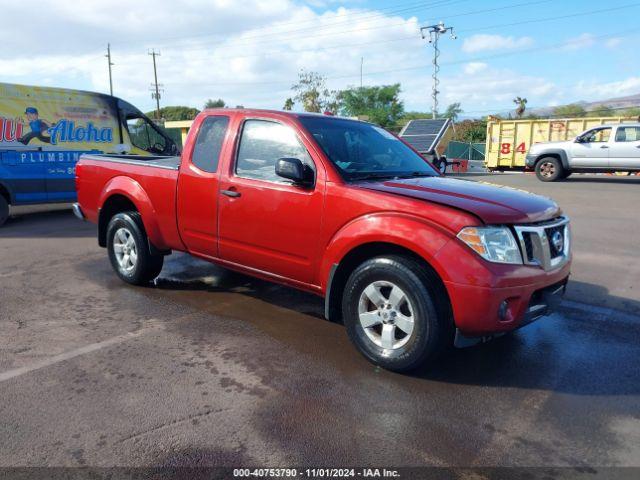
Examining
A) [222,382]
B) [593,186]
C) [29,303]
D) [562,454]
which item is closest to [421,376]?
[562,454]

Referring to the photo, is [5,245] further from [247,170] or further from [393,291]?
[393,291]

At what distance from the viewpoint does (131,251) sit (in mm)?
5613

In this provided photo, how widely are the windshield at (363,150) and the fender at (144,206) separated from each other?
1.91 metres

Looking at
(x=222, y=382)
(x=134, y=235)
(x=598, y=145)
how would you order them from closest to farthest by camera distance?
(x=222, y=382), (x=134, y=235), (x=598, y=145)

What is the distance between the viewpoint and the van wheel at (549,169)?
18094mm

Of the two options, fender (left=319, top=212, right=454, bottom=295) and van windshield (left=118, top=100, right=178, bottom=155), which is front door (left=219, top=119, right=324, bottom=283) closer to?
fender (left=319, top=212, right=454, bottom=295)

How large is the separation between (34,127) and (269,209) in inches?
304

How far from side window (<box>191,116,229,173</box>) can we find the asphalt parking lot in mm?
1361

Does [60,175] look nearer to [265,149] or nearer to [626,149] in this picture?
[265,149]

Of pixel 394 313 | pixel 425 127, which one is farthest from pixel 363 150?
pixel 425 127

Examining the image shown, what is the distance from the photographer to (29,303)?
512cm

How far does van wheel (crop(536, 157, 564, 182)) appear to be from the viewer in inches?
712

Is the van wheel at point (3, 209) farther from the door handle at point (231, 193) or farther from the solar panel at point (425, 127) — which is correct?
the solar panel at point (425, 127)

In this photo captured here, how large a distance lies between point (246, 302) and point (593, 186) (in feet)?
47.9
